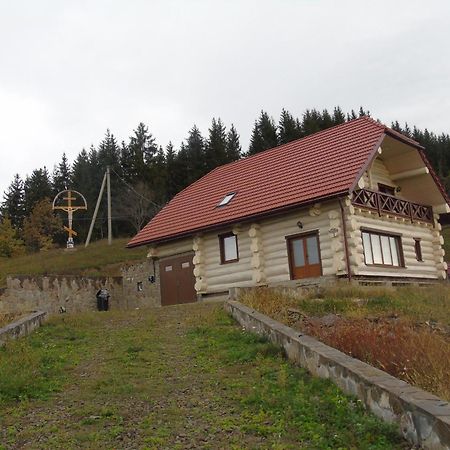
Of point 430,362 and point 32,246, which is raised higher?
point 32,246

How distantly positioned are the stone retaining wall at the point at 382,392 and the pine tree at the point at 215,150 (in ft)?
175

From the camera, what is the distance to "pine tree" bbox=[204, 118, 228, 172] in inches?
2422

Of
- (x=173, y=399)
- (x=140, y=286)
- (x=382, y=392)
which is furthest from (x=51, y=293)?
(x=382, y=392)

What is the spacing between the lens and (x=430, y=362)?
638 centimetres

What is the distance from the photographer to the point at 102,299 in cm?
2722

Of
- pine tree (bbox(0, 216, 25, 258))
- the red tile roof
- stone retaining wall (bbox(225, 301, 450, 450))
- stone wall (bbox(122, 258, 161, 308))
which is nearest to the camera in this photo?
stone retaining wall (bbox(225, 301, 450, 450))

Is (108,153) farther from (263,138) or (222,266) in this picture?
(222,266)

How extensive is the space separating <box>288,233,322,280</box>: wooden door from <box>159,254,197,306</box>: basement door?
509 centimetres

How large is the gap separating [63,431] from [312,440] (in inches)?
107

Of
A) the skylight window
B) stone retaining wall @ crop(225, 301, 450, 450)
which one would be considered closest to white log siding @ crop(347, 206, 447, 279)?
the skylight window

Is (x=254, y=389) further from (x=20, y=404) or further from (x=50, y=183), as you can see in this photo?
(x=50, y=183)

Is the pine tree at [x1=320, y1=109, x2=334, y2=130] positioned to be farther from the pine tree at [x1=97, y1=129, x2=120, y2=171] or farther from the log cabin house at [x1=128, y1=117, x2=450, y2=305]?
the log cabin house at [x1=128, y1=117, x2=450, y2=305]

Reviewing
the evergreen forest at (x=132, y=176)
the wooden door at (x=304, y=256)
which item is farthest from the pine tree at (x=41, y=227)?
the wooden door at (x=304, y=256)

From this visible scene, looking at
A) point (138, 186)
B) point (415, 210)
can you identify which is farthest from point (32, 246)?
point (415, 210)
